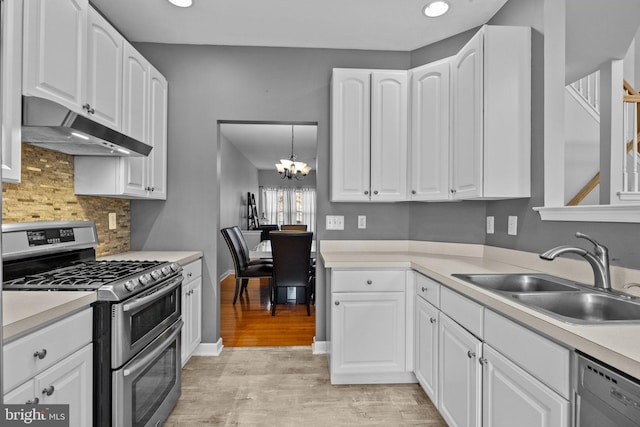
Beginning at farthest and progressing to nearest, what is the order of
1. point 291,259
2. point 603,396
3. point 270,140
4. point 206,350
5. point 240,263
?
point 270,140 → point 240,263 → point 291,259 → point 206,350 → point 603,396

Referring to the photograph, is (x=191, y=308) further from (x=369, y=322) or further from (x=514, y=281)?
(x=514, y=281)

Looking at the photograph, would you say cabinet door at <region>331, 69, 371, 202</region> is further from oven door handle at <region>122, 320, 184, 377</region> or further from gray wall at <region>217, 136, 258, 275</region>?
gray wall at <region>217, 136, 258, 275</region>

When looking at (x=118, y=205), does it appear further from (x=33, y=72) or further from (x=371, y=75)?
(x=371, y=75)

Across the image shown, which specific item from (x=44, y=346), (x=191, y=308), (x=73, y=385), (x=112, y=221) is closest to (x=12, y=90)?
(x=44, y=346)

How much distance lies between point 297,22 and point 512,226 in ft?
6.74

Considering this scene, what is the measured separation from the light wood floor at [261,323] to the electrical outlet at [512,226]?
1905 millimetres

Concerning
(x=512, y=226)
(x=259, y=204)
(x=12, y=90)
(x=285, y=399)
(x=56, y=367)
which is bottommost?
(x=285, y=399)

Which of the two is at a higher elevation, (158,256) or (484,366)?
(158,256)

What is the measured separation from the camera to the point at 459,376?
1.71 meters

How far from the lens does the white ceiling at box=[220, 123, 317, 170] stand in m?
5.59

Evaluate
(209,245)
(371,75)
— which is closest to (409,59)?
(371,75)

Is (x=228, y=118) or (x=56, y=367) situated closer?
(x=56, y=367)

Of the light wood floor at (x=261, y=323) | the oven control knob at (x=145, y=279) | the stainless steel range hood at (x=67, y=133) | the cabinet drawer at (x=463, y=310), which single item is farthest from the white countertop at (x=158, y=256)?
the cabinet drawer at (x=463, y=310)

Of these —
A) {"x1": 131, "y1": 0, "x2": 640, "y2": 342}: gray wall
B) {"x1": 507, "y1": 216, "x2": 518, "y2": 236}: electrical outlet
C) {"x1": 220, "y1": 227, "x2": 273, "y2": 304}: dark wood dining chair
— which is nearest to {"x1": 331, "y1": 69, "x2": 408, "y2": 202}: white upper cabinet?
{"x1": 131, "y1": 0, "x2": 640, "y2": 342}: gray wall
